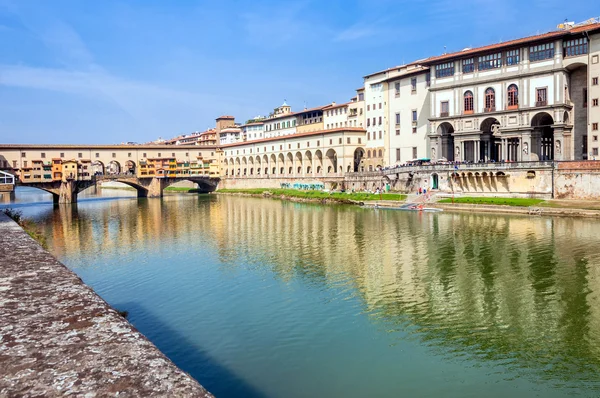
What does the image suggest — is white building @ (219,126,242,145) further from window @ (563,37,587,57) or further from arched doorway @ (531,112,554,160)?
window @ (563,37,587,57)

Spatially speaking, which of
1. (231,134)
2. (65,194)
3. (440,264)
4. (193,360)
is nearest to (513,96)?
(440,264)

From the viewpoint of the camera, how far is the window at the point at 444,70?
66500mm

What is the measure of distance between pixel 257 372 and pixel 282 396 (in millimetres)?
1583

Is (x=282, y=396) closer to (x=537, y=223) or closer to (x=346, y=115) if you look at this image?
(x=537, y=223)

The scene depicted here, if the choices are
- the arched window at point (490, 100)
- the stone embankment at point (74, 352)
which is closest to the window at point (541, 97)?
the arched window at point (490, 100)

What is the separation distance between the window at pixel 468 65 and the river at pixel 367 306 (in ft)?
98.0

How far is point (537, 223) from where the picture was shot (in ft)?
142

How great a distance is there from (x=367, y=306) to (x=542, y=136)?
164ft

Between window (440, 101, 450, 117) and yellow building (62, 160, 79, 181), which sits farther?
yellow building (62, 160, 79, 181)

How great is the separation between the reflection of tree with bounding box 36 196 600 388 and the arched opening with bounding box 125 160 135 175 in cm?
5236

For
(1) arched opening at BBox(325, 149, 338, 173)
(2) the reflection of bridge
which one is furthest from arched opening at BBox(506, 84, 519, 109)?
(2) the reflection of bridge

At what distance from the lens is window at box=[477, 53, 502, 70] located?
2409 inches

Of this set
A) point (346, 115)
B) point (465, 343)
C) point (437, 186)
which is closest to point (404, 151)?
point (437, 186)

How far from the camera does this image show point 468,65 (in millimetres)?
64375
